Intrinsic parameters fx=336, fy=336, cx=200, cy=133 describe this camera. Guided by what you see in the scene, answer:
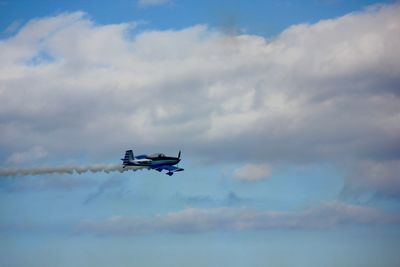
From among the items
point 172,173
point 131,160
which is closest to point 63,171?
point 131,160

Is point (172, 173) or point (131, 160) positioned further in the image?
point (131, 160)

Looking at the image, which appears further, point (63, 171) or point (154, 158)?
point (154, 158)

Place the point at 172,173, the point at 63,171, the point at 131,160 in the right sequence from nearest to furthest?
1. the point at 63,171
2. the point at 172,173
3. the point at 131,160

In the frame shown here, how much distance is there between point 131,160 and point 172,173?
1784cm

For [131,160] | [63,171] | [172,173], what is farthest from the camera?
[131,160]

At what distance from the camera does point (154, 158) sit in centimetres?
12144

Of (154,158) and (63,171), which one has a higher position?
(154,158)

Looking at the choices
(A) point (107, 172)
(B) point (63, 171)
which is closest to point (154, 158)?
(A) point (107, 172)

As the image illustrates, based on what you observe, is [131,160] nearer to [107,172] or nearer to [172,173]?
[107,172]

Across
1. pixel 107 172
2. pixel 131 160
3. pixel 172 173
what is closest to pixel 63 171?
pixel 107 172

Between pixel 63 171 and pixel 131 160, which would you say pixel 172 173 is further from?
pixel 63 171

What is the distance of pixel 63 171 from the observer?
10475 centimetres

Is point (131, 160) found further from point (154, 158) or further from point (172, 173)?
point (172, 173)

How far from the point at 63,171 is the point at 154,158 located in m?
31.1
